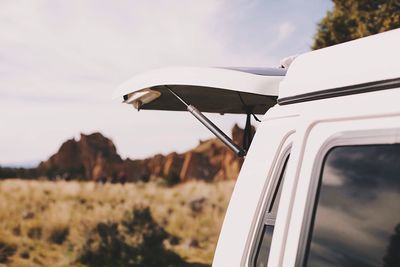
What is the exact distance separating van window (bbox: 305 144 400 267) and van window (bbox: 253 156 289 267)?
0.38 meters

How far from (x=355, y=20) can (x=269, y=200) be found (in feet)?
57.3

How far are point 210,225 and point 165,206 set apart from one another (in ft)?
13.2

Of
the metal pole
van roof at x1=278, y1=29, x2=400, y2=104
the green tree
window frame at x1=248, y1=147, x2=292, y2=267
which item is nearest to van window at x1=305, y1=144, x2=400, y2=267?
van roof at x1=278, y1=29, x2=400, y2=104

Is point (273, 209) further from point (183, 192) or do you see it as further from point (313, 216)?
point (183, 192)

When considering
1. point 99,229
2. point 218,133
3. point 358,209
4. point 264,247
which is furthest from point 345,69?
point 99,229

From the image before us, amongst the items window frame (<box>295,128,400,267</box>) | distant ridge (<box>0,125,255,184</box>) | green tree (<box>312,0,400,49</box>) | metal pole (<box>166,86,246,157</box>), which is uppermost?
green tree (<box>312,0,400,49</box>)

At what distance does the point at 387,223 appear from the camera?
1.63m

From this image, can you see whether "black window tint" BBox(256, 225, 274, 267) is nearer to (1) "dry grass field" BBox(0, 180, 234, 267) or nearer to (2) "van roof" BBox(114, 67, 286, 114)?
(2) "van roof" BBox(114, 67, 286, 114)

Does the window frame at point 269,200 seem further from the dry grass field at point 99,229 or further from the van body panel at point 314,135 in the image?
the dry grass field at point 99,229

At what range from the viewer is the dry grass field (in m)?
15.2

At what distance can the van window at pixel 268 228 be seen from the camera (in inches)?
86.5

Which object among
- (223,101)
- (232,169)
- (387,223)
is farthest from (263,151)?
(232,169)

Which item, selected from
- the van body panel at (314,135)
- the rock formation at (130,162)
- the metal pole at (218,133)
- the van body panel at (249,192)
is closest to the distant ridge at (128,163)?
the rock formation at (130,162)

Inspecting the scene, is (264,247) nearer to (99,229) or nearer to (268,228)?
(268,228)
